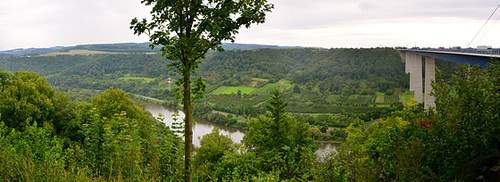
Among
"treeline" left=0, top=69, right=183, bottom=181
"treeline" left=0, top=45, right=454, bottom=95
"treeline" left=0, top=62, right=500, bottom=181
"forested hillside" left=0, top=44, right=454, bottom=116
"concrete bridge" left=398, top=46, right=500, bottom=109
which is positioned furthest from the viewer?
"treeline" left=0, top=45, right=454, bottom=95

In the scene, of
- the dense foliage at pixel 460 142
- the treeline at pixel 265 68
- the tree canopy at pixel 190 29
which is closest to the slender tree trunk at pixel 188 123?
the tree canopy at pixel 190 29

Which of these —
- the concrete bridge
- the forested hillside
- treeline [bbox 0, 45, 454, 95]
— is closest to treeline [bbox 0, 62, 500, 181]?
the concrete bridge

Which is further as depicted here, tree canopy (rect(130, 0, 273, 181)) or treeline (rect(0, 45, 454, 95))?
treeline (rect(0, 45, 454, 95))

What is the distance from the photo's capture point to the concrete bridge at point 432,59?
12.8 m

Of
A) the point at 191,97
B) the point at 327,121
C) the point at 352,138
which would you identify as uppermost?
the point at 191,97

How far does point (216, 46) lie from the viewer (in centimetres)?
340

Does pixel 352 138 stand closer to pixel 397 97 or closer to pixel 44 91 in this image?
pixel 44 91

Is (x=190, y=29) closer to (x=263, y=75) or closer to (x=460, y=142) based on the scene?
(x=460, y=142)

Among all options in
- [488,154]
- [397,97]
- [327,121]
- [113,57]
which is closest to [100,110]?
[488,154]

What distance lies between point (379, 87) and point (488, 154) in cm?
5826

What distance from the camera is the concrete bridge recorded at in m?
12.8

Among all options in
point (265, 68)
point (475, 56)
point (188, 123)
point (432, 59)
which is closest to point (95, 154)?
point (188, 123)

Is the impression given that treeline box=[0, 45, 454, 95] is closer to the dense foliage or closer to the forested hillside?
the forested hillside

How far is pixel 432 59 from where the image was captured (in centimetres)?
2588
